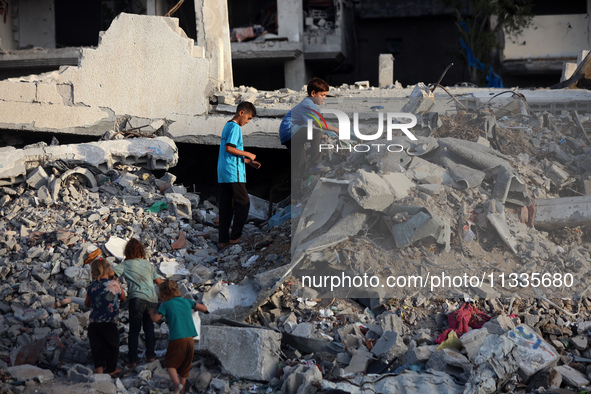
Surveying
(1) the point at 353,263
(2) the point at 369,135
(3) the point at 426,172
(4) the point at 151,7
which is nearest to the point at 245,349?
(1) the point at 353,263

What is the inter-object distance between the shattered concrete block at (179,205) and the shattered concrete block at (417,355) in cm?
329

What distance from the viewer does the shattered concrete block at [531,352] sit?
14.4ft

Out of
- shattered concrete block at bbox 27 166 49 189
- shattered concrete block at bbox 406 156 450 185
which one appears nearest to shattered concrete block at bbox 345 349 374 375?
shattered concrete block at bbox 406 156 450 185

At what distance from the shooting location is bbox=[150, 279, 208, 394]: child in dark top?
4.18m

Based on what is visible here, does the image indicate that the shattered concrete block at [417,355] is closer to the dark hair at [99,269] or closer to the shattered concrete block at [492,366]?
the shattered concrete block at [492,366]

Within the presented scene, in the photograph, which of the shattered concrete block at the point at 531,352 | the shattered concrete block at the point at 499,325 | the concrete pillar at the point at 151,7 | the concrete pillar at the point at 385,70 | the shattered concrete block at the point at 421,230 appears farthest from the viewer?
the concrete pillar at the point at 151,7

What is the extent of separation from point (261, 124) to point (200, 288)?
4077 mm

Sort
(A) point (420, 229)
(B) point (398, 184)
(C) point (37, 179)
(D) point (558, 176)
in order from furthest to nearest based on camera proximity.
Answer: (C) point (37, 179), (D) point (558, 176), (B) point (398, 184), (A) point (420, 229)

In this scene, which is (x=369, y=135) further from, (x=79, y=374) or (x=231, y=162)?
(x=79, y=374)

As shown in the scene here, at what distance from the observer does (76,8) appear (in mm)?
20375

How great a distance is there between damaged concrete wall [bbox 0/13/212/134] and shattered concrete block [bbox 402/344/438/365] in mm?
5975

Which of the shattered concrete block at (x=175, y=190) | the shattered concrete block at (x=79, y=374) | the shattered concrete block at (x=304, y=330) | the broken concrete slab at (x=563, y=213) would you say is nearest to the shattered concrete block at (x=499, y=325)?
the shattered concrete block at (x=304, y=330)

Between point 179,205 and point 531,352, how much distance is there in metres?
4.07

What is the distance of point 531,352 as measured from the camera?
450 centimetres
